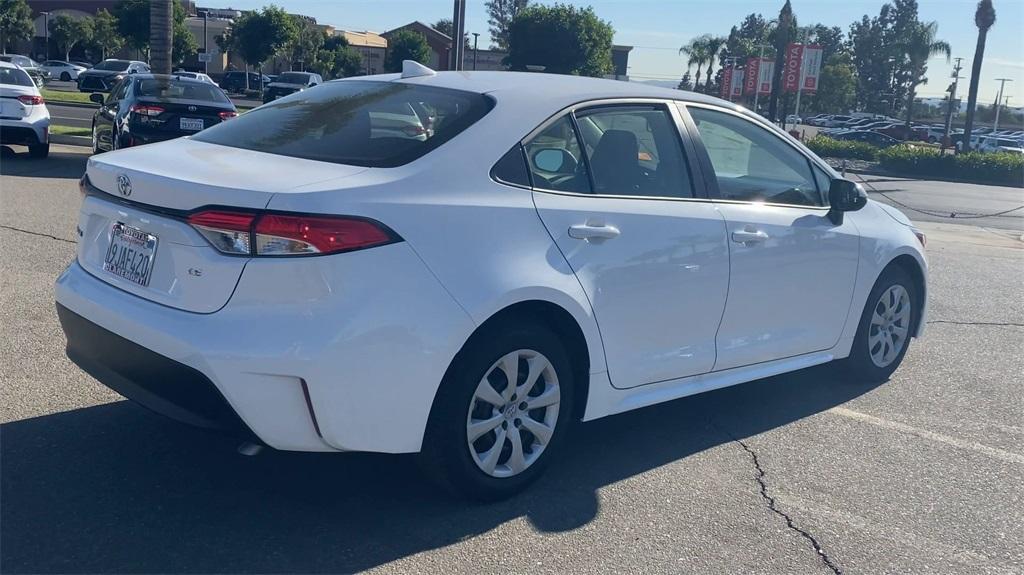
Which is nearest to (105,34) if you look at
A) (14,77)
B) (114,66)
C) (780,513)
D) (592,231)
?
(114,66)

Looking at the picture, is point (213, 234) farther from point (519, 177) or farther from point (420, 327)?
→ point (519, 177)

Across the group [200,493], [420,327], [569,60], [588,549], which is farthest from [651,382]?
[569,60]

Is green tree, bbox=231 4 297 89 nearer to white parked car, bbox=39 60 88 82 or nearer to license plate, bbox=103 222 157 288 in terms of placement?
white parked car, bbox=39 60 88 82

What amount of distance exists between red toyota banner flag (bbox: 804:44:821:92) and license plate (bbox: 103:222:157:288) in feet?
134

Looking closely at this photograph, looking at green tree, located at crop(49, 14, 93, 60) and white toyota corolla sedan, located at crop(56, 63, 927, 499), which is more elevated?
green tree, located at crop(49, 14, 93, 60)

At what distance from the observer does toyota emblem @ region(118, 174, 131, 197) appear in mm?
3678

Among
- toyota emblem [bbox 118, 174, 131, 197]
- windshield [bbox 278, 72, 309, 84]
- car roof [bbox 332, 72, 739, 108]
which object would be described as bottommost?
toyota emblem [bbox 118, 174, 131, 197]

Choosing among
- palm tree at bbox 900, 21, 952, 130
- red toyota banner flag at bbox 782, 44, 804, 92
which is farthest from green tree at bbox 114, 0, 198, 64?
palm tree at bbox 900, 21, 952, 130

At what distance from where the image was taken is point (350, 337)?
3254 millimetres

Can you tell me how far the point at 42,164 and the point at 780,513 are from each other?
12895mm

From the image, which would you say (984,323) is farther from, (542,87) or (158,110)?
(158,110)

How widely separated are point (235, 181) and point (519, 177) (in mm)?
1092

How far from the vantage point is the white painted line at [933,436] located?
4.87 metres

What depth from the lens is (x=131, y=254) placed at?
367 centimetres
